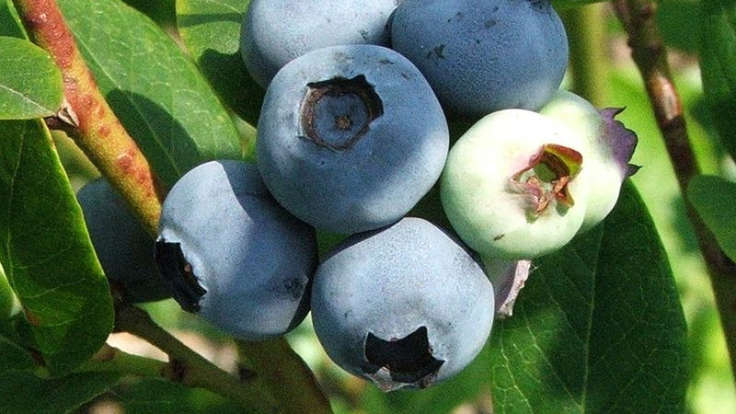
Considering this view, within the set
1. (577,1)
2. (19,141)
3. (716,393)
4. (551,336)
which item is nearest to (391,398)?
(716,393)

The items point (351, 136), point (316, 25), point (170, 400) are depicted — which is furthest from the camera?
point (170, 400)

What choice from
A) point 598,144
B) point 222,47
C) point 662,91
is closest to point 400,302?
point 598,144

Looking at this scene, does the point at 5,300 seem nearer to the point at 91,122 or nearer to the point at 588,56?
the point at 91,122

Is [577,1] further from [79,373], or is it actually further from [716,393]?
[716,393]

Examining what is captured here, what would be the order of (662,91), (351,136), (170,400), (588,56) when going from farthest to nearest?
(588,56) → (662,91) → (170,400) → (351,136)

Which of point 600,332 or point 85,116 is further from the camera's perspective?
point 600,332

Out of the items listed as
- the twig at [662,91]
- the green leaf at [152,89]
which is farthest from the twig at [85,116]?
the twig at [662,91]

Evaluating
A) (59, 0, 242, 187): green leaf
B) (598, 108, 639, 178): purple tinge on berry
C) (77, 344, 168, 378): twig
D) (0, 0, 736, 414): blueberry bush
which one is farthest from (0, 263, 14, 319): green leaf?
(598, 108, 639, 178): purple tinge on berry
